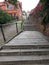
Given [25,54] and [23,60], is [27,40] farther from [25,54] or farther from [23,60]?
[23,60]

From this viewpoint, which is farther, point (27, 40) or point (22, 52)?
point (27, 40)

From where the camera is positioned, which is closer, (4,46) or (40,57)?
(40,57)

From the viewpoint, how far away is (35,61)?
566 cm

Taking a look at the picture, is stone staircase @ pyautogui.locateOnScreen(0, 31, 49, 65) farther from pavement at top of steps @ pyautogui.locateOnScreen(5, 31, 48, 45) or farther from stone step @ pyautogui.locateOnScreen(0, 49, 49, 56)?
pavement at top of steps @ pyautogui.locateOnScreen(5, 31, 48, 45)

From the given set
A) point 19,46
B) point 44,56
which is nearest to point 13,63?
point 44,56

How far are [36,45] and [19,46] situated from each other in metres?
0.69

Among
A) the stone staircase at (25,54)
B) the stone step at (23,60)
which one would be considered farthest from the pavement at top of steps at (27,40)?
the stone step at (23,60)

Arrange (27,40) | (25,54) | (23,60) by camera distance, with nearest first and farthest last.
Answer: (23,60) → (25,54) → (27,40)

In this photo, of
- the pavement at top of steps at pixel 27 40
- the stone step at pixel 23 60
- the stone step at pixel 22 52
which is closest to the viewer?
the stone step at pixel 23 60

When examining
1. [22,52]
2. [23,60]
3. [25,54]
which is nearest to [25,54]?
[25,54]

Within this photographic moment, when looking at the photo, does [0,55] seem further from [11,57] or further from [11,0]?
[11,0]

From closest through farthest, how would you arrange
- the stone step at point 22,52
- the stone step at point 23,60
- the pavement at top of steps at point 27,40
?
the stone step at point 23,60, the stone step at point 22,52, the pavement at top of steps at point 27,40

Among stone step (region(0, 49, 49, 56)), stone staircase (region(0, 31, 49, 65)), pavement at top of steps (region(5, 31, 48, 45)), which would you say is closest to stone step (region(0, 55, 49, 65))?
stone staircase (region(0, 31, 49, 65))

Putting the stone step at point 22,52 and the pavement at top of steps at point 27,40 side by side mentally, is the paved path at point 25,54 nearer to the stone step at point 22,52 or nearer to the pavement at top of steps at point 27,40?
the stone step at point 22,52
